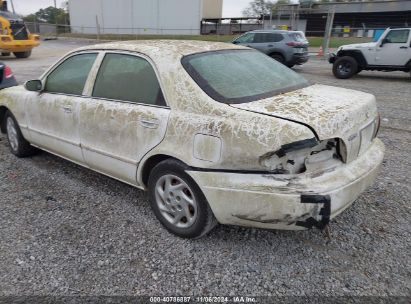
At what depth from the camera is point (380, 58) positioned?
12.6 meters

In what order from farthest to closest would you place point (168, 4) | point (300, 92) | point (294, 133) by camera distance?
point (168, 4)
point (300, 92)
point (294, 133)

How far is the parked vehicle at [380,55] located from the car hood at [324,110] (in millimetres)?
10797

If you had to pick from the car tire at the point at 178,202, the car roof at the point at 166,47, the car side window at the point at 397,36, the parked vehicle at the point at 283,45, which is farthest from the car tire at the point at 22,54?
the car tire at the point at 178,202

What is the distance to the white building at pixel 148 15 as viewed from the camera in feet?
163

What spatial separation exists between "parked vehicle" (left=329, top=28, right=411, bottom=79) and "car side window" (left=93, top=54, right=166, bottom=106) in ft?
37.0

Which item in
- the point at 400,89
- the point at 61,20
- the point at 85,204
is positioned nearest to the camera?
the point at 85,204

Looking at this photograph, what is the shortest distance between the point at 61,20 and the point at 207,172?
85836mm

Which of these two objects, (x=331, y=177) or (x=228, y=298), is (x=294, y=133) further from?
(x=228, y=298)

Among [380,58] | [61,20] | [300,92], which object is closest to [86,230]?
[300,92]

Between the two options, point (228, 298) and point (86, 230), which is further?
point (86, 230)

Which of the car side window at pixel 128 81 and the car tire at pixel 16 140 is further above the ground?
the car side window at pixel 128 81

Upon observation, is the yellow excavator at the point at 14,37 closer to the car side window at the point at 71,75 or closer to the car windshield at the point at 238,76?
the car side window at the point at 71,75

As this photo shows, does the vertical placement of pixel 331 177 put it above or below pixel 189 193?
above

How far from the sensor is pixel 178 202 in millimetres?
2965
